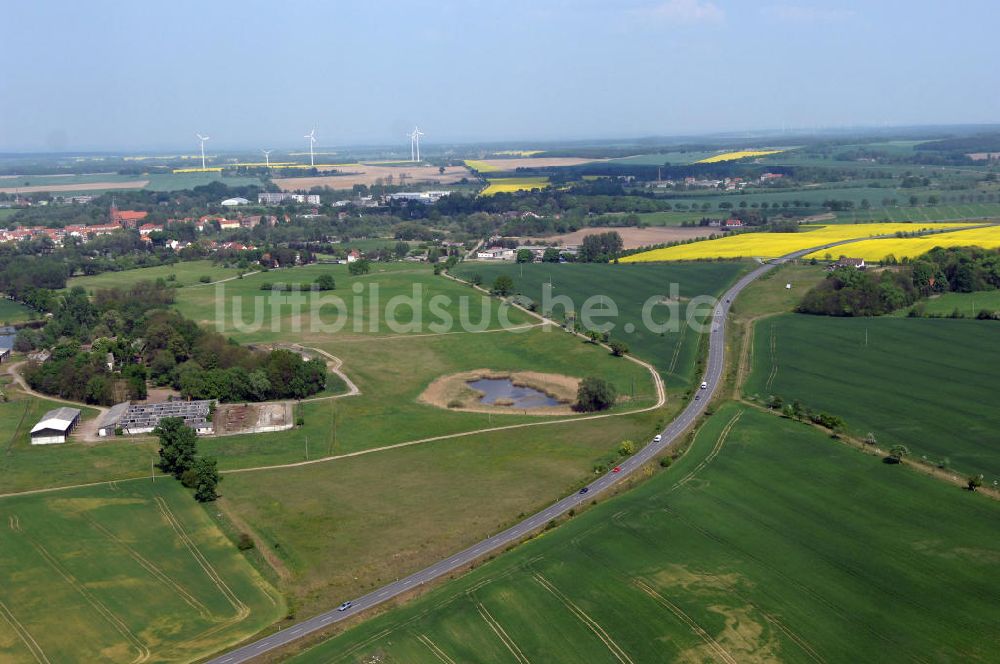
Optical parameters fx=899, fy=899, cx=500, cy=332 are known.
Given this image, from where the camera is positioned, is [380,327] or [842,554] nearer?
[842,554]

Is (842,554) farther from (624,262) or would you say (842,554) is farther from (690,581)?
(624,262)

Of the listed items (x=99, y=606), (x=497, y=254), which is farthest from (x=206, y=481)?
(x=497, y=254)

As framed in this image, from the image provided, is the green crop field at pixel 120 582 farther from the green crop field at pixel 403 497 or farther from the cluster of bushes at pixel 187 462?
the green crop field at pixel 403 497

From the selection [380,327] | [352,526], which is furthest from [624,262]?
[352,526]

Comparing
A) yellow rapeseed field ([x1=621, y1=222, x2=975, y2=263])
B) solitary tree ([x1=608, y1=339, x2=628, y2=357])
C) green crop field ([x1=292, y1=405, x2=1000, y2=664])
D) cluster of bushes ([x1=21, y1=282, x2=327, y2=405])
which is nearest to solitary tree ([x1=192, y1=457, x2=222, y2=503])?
cluster of bushes ([x1=21, y1=282, x2=327, y2=405])

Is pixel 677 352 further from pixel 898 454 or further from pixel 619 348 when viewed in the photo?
pixel 898 454

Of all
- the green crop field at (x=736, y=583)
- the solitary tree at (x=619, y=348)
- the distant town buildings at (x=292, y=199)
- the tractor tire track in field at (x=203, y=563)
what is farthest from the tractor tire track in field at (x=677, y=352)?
the distant town buildings at (x=292, y=199)

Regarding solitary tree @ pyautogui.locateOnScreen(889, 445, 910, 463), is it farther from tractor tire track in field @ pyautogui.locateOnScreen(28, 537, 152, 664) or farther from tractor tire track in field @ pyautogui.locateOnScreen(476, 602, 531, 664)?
tractor tire track in field @ pyautogui.locateOnScreen(28, 537, 152, 664)
